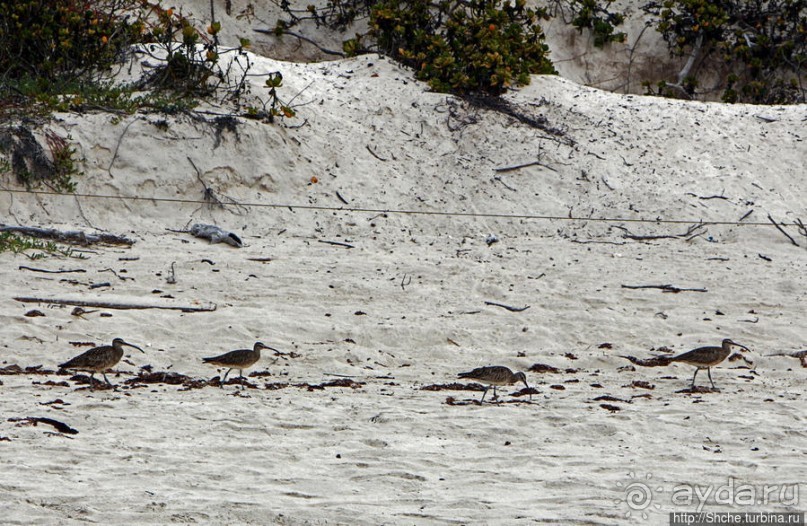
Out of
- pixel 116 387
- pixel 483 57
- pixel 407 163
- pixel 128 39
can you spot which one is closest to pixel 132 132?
pixel 128 39

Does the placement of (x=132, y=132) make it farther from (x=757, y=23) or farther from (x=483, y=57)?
(x=757, y=23)

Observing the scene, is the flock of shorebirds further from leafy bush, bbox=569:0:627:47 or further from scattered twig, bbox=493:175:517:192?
leafy bush, bbox=569:0:627:47

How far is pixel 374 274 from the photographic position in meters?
11.0

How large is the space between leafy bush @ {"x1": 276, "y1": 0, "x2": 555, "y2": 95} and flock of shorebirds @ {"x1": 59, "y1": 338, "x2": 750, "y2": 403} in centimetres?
767

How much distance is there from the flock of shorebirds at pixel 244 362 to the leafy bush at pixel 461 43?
7.67m

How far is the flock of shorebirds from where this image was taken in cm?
723

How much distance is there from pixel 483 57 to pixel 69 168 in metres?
6.18

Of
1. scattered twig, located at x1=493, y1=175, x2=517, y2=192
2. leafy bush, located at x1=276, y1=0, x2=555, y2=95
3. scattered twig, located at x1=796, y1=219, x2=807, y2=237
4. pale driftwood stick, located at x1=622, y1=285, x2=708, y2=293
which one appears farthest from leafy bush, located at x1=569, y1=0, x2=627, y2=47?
pale driftwood stick, located at x1=622, y1=285, x2=708, y2=293

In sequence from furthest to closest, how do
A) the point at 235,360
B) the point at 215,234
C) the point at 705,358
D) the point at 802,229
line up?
the point at 802,229, the point at 215,234, the point at 705,358, the point at 235,360

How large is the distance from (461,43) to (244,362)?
892cm

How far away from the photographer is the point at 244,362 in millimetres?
7609

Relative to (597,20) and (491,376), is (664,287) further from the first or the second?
(597,20)

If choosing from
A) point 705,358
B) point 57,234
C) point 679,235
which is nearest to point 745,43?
point 679,235

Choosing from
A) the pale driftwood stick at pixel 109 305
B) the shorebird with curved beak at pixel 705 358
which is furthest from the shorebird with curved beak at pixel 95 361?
the shorebird with curved beak at pixel 705 358
